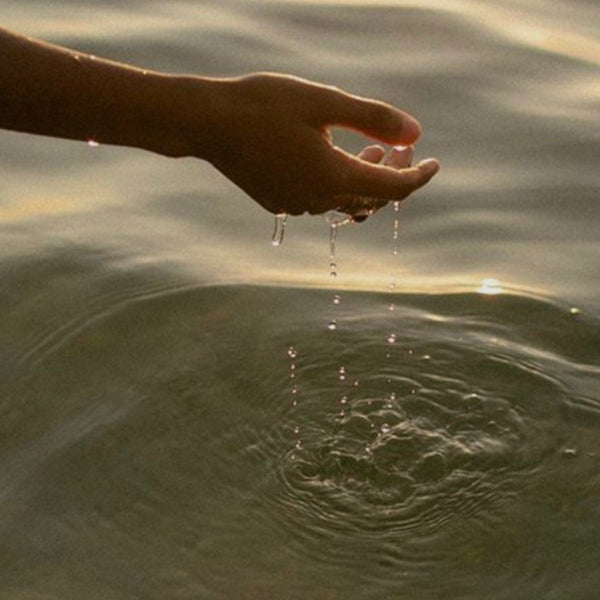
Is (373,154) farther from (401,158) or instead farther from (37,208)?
(37,208)

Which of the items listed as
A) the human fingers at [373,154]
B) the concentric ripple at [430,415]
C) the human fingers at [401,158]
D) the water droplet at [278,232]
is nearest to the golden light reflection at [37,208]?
the water droplet at [278,232]

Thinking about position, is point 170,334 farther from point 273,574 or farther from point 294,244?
point 273,574

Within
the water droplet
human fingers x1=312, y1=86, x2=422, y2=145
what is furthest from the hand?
the water droplet

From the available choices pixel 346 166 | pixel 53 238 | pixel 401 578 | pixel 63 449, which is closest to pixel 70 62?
pixel 346 166

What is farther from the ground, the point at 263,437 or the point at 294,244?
the point at 294,244

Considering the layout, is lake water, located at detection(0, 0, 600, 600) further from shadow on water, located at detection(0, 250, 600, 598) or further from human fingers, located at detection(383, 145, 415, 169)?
human fingers, located at detection(383, 145, 415, 169)
